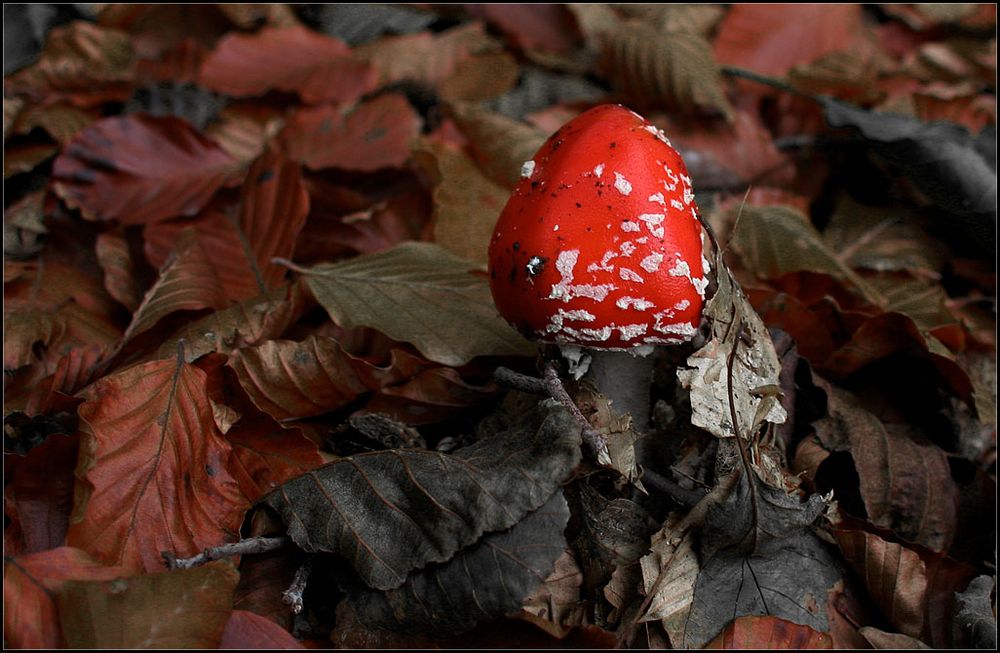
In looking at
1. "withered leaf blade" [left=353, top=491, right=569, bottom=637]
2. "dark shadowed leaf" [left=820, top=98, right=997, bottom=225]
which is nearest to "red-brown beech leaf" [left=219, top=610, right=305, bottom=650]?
"withered leaf blade" [left=353, top=491, right=569, bottom=637]

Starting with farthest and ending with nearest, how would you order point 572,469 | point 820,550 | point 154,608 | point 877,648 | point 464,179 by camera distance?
point 464,179
point 820,550
point 877,648
point 572,469
point 154,608

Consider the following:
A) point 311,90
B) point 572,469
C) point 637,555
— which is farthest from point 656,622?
point 311,90

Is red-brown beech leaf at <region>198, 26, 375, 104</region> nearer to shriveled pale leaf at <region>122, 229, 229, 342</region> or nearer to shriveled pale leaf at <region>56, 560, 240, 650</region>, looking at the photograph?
A: shriveled pale leaf at <region>122, 229, 229, 342</region>

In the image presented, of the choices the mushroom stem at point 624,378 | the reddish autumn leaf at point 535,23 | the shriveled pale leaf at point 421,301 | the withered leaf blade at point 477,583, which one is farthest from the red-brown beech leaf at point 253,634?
the reddish autumn leaf at point 535,23

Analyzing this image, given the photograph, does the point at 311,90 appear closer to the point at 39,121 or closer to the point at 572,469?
the point at 39,121

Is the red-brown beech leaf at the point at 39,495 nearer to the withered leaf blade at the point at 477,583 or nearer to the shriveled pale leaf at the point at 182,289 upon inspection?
the shriveled pale leaf at the point at 182,289
